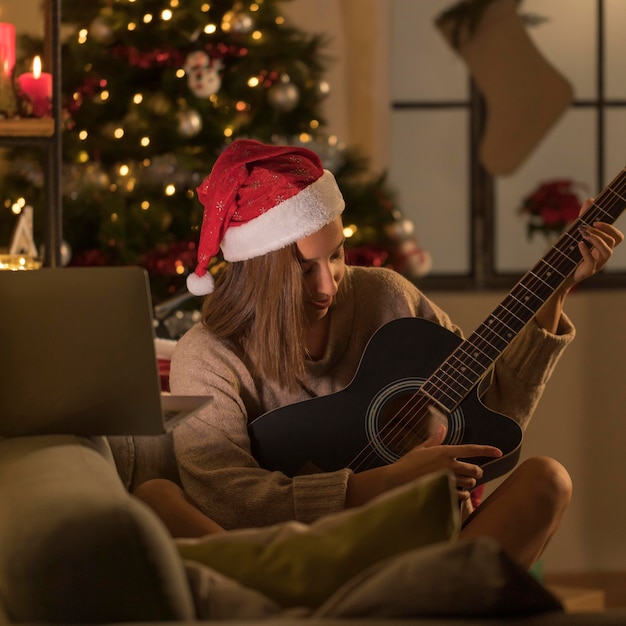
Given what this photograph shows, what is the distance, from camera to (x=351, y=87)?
151 inches

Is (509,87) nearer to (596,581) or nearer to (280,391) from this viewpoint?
(596,581)

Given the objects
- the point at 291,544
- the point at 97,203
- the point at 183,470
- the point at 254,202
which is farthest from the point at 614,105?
the point at 291,544

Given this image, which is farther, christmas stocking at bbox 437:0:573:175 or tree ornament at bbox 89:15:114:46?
christmas stocking at bbox 437:0:573:175

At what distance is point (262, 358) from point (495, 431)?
0.40 meters

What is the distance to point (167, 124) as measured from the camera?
333 centimetres

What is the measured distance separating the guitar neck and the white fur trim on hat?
0.32 metres

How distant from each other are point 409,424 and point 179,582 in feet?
3.02

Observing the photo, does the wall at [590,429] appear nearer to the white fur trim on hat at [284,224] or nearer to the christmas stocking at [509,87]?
the christmas stocking at [509,87]

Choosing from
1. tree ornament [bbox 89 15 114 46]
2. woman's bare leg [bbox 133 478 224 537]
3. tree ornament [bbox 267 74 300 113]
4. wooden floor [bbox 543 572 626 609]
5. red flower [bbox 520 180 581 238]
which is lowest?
wooden floor [bbox 543 572 626 609]

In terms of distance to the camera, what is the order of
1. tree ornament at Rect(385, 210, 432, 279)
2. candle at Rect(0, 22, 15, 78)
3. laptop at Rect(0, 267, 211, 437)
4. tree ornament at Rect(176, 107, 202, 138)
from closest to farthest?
laptop at Rect(0, 267, 211, 437)
candle at Rect(0, 22, 15, 78)
tree ornament at Rect(176, 107, 202, 138)
tree ornament at Rect(385, 210, 432, 279)

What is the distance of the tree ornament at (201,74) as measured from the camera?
3.30 m

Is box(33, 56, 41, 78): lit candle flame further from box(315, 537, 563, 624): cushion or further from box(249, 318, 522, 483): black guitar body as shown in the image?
box(315, 537, 563, 624): cushion

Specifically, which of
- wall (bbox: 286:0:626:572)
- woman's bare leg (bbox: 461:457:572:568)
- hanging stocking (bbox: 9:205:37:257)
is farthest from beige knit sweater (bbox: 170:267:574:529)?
wall (bbox: 286:0:626:572)

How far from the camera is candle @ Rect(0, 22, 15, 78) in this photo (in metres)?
2.88
